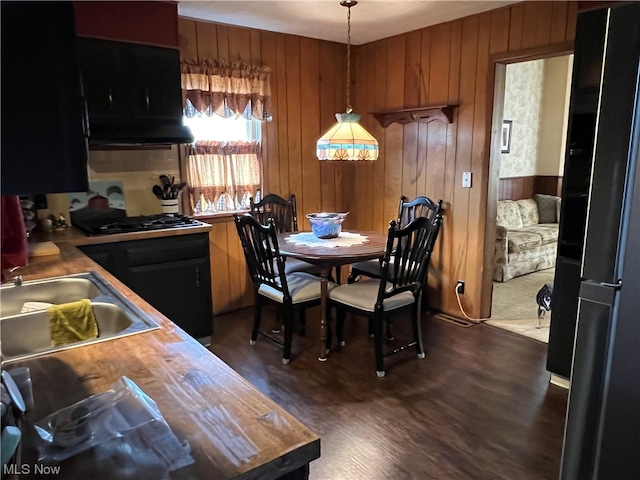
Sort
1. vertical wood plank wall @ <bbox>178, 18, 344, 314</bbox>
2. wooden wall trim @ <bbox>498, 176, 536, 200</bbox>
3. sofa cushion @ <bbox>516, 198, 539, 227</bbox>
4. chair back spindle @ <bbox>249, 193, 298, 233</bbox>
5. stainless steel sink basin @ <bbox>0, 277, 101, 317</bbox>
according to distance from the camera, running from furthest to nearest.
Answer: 1. wooden wall trim @ <bbox>498, 176, 536, 200</bbox>
2. sofa cushion @ <bbox>516, 198, 539, 227</bbox>
3. chair back spindle @ <bbox>249, 193, 298, 233</bbox>
4. vertical wood plank wall @ <bbox>178, 18, 344, 314</bbox>
5. stainless steel sink basin @ <bbox>0, 277, 101, 317</bbox>

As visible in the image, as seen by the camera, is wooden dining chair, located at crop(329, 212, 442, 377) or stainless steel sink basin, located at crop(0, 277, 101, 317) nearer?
stainless steel sink basin, located at crop(0, 277, 101, 317)

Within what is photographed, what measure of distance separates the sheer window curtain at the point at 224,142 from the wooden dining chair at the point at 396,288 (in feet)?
4.56

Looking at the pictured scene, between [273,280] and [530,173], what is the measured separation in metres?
4.46

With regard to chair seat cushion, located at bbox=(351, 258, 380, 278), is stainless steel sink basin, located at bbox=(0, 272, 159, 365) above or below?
above

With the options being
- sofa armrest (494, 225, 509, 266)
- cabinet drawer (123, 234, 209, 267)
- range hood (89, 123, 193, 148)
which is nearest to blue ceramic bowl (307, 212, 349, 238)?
cabinet drawer (123, 234, 209, 267)

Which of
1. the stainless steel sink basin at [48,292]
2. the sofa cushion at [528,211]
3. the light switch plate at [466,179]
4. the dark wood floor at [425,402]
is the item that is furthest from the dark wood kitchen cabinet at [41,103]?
the sofa cushion at [528,211]

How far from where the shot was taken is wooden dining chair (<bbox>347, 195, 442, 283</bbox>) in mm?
3691

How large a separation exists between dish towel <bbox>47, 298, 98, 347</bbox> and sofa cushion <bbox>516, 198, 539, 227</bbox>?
16.7 ft

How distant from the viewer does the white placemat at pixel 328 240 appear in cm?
A: 317

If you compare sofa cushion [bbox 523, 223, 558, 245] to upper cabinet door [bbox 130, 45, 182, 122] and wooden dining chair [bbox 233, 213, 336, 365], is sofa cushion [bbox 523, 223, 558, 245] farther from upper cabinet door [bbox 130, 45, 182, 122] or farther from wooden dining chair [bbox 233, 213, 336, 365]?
upper cabinet door [bbox 130, 45, 182, 122]

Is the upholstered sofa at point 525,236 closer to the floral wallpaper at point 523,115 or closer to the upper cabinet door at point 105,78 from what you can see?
the floral wallpaper at point 523,115

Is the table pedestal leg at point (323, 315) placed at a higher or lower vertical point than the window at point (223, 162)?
lower

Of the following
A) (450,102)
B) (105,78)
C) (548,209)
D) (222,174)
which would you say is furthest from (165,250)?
(548,209)

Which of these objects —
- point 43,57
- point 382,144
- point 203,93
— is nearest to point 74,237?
point 203,93
